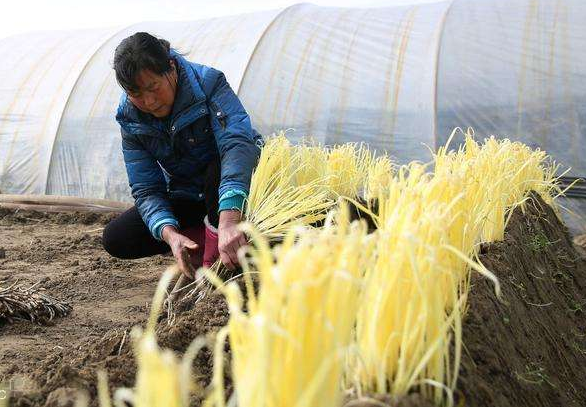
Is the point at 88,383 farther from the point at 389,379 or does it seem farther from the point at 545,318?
the point at 545,318

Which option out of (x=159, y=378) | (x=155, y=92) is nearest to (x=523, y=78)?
(x=155, y=92)

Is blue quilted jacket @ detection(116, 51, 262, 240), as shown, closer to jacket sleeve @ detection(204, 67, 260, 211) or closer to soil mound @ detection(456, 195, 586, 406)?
jacket sleeve @ detection(204, 67, 260, 211)

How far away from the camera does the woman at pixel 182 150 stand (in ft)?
8.29

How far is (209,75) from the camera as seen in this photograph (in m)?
2.96

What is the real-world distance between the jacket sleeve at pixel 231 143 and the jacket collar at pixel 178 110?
0.08 metres

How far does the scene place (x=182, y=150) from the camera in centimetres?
304

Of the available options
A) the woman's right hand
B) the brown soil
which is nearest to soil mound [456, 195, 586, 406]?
the brown soil

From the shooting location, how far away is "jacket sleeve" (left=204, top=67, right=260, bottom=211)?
2615 millimetres

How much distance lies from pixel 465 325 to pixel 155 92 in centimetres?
160

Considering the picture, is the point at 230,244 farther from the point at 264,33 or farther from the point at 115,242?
the point at 264,33

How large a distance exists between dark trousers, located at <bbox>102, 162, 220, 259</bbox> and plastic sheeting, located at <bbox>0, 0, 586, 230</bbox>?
3.20 m

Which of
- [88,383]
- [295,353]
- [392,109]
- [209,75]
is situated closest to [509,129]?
[392,109]

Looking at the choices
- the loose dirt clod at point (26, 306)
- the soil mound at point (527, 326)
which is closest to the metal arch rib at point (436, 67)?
the soil mound at point (527, 326)

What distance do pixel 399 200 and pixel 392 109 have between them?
490cm
